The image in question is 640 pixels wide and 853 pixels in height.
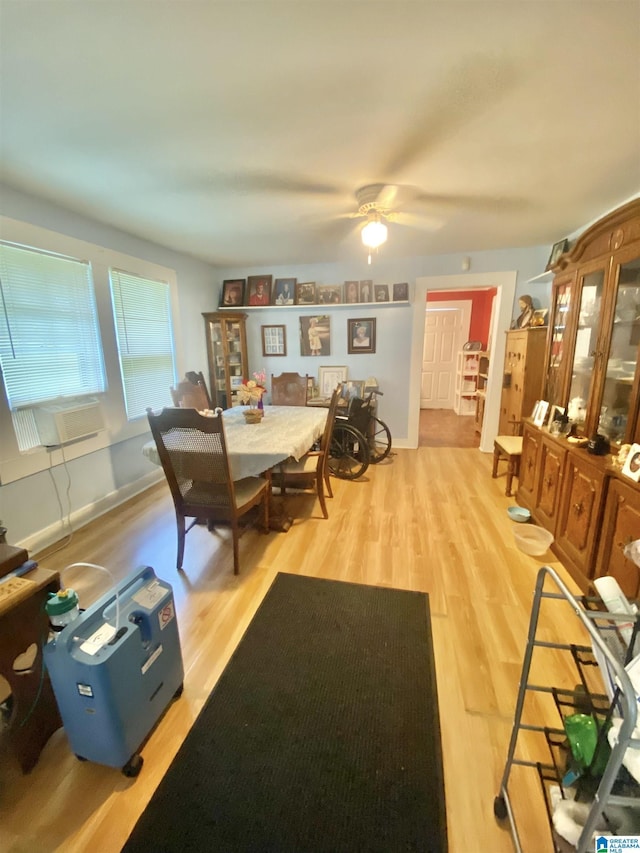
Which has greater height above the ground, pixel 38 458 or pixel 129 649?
pixel 38 458

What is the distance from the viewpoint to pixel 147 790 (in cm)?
112

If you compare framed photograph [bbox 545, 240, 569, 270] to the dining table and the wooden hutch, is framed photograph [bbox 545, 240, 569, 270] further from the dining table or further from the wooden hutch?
the dining table

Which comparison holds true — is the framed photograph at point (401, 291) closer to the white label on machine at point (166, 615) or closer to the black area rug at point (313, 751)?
the black area rug at point (313, 751)

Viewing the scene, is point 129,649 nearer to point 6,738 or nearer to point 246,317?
point 6,738

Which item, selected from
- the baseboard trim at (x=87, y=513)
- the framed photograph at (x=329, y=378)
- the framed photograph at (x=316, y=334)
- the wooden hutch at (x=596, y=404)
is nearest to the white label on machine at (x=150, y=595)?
the baseboard trim at (x=87, y=513)

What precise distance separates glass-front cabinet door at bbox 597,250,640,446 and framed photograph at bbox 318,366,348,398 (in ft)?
9.54

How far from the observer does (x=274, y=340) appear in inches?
185

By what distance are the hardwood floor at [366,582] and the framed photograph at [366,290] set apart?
217 centimetres

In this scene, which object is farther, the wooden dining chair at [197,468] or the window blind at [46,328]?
the window blind at [46,328]

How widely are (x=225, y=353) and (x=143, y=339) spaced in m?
1.21

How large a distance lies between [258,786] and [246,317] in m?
4.58

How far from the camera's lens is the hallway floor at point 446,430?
15.9 ft

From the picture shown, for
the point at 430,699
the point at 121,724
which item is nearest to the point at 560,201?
the point at 430,699

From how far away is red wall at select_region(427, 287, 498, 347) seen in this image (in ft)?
20.9
